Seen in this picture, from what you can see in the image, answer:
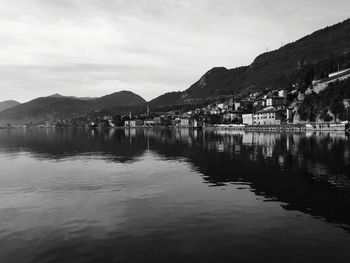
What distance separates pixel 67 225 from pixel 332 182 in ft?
88.3

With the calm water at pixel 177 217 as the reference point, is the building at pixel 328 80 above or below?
above

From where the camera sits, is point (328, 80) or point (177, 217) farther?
point (328, 80)

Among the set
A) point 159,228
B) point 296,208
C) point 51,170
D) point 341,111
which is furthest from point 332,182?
point 341,111

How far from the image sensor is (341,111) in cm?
15912

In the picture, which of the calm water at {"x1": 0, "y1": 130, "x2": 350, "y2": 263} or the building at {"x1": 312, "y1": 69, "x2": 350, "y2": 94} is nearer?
the calm water at {"x1": 0, "y1": 130, "x2": 350, "y2": 263}

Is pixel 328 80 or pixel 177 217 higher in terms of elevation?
pixel 328 80

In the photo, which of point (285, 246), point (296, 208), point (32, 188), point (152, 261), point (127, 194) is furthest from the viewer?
point (32, 188)

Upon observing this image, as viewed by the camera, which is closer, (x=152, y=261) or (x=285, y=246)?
(x=152, y=261)

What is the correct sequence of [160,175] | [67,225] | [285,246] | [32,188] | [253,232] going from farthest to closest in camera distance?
[160,175] → [32,188] → [67,225] → [253,232] → [285,246]

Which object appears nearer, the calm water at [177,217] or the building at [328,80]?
the calm water at [177,217]

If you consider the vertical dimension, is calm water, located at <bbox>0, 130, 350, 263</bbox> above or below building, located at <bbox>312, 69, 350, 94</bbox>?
below

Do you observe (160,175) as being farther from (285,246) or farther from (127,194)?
(285,246)

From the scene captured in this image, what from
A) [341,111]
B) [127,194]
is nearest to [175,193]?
[127,194]

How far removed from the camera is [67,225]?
2139 cm
